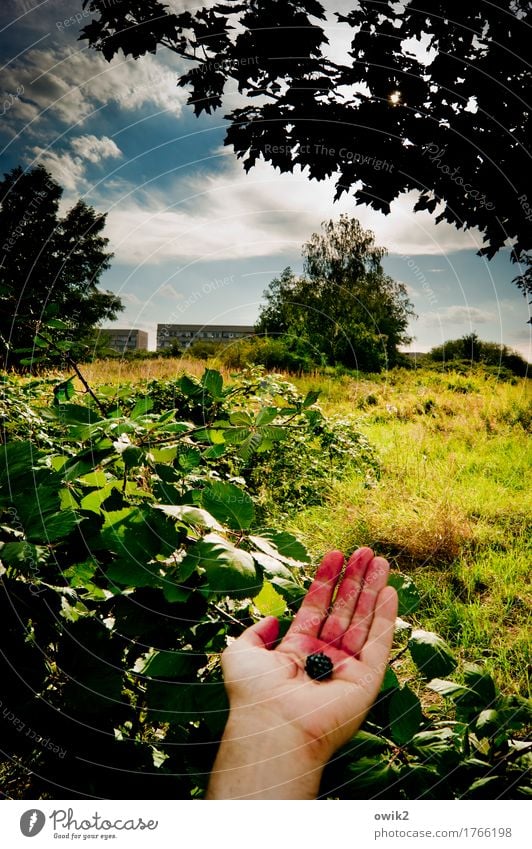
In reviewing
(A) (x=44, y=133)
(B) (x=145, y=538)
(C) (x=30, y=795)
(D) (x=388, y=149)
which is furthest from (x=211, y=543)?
(D) (x=388, y=149)

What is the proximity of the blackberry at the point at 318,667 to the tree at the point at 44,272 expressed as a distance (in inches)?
40.0

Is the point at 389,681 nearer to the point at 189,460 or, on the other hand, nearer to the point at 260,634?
the point at 260,634

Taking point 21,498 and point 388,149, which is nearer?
point 21,498

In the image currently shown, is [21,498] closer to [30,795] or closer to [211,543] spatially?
[211,543]

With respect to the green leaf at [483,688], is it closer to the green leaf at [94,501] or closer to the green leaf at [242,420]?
the green leaf at [242,420]

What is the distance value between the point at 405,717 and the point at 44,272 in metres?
1.81

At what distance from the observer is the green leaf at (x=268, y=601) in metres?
0.86

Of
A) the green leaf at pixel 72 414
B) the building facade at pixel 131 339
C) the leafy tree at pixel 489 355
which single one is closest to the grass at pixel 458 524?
the building facade at pixel 131 339

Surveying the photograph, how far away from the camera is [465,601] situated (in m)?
2.53

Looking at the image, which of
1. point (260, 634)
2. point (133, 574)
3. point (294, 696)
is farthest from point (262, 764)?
point (133, 574)

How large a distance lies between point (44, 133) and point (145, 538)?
1.40m

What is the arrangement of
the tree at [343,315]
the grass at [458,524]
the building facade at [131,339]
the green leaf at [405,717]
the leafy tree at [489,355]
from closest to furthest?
the green leaf at [405,717], the building facade at [131,339], the grass at [458,524], the tree at [343,315], the leafy tree at [489,355]

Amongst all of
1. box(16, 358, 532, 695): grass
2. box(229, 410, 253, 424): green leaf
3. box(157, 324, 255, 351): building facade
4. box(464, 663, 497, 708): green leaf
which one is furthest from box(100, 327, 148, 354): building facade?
box(464, 663, 497, 708): green leaf

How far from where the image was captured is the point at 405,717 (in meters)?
0.78
